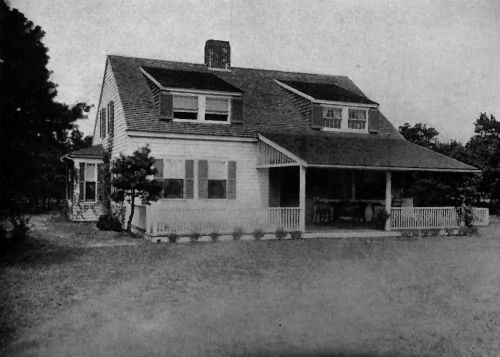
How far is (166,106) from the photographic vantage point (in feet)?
70.2

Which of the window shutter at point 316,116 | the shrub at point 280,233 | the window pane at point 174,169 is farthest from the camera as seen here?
the window shutter at point 316,116

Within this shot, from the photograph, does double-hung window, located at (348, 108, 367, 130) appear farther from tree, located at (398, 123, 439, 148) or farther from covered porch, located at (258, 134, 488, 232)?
tree, located at (398, 123, 439, 148)

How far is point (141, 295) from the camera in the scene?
938cm

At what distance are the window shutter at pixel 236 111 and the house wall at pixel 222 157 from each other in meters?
1.00

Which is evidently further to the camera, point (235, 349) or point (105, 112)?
point (105, 112)

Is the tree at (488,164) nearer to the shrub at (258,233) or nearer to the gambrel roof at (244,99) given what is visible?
the gambrel roof at (244,99)

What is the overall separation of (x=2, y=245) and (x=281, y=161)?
34.6 feet

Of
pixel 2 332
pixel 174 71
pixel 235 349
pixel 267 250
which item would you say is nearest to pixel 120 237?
pixel 267 250

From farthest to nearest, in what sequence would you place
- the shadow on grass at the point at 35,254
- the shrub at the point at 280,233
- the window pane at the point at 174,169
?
the window pane at the point at 174,169
the shrub at the point at 280,233
the shadow on grass at the point at 35,254

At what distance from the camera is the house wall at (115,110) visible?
21934mm

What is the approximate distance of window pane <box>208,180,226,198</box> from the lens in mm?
21562

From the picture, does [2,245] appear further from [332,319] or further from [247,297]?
[332,319]

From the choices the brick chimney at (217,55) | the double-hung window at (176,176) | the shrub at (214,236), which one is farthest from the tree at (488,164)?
the shrub at (214,236)

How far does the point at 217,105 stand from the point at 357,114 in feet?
22.7
